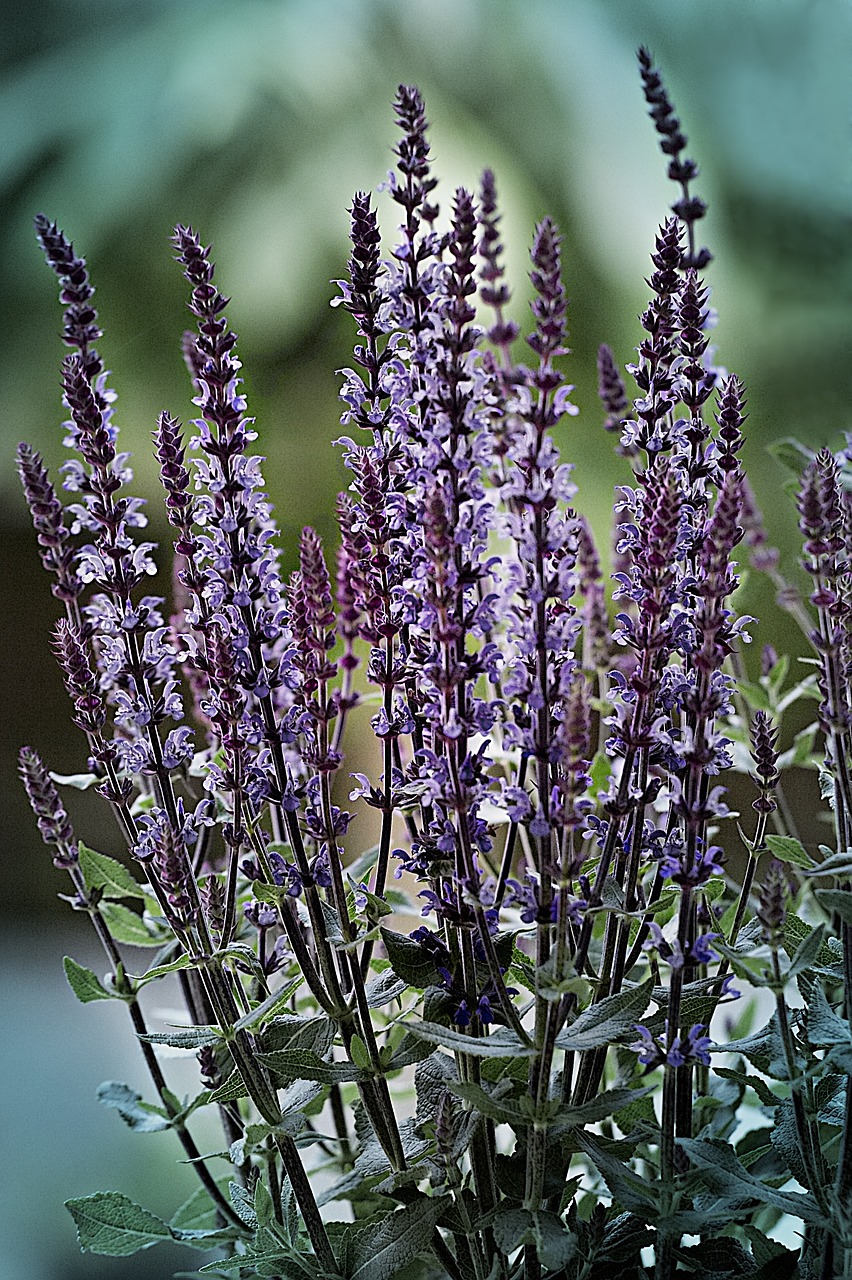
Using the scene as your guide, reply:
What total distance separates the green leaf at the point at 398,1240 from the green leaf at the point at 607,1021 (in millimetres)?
107

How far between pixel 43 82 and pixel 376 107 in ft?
1.00

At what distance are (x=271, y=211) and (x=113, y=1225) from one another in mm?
893

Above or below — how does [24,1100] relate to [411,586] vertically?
below

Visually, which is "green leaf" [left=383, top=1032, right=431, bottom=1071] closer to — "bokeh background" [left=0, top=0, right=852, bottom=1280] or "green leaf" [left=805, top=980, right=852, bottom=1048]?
"green leaf" [left=805, top=980, right=852, bottom=1048]

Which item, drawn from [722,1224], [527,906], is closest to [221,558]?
[527,906]

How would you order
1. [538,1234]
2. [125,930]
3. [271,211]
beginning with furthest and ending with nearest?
[271,211], [125,930], [538,1234]

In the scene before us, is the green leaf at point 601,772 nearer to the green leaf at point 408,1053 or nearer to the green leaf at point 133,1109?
the green leaf at point 408,1053

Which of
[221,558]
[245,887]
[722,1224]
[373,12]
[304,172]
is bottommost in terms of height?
[722,1224]

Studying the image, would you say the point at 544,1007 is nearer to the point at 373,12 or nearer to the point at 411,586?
the point at 411,586

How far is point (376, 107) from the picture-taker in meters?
1.16

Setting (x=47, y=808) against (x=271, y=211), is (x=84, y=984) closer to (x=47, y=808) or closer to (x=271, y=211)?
(x=47, y=808)

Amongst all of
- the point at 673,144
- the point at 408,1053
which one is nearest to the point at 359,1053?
the point at 408,1053

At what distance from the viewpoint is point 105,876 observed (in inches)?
27.5

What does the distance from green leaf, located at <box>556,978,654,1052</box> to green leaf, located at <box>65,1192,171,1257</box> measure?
10.6 inches
